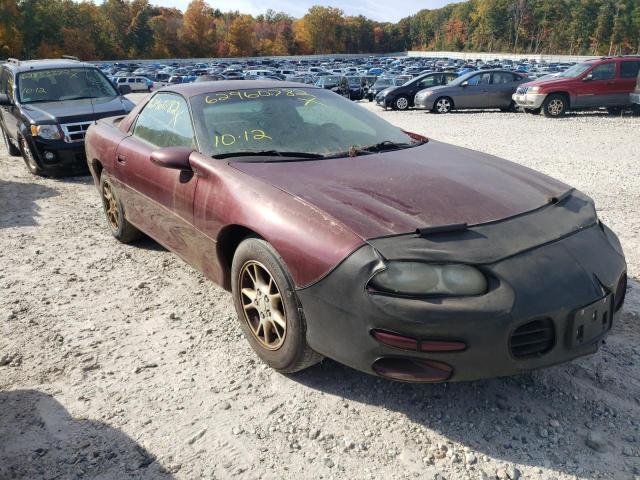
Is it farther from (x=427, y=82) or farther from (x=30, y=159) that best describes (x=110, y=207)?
(x=427, y=82)

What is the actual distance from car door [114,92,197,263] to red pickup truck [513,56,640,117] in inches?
540

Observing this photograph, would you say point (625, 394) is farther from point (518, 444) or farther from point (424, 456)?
point (424, 456)

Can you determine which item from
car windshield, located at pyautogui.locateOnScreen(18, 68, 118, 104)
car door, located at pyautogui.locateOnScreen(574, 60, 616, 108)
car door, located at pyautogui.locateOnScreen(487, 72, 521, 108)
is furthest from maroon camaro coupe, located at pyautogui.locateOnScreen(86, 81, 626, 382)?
car door, located at pyautogui.locateOnScreen(487, 72, 521, 108)

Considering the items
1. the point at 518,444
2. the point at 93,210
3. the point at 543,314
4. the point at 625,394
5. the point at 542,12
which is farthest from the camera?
the point at 542,12

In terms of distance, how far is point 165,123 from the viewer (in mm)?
3934

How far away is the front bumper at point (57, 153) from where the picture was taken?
7.58m

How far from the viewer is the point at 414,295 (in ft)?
7.18

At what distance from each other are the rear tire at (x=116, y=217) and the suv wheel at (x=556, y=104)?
13649mm

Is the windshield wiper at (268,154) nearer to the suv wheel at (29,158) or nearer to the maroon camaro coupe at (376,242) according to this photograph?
the maroon camaro coupe at (376,242)

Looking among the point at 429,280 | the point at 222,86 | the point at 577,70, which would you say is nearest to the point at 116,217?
the point at 222,86

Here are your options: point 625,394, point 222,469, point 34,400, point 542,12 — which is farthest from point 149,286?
point 542,12

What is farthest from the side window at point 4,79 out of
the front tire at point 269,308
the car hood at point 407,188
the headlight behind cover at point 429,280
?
the headlight behind cover at point 429,280

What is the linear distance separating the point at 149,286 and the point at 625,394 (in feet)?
10.8

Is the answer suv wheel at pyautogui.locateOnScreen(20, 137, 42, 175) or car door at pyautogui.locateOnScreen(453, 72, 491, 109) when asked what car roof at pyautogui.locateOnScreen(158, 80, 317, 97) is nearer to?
suv wheel at pyautogui.locateOnScreen(20, 137, 42, 175)
